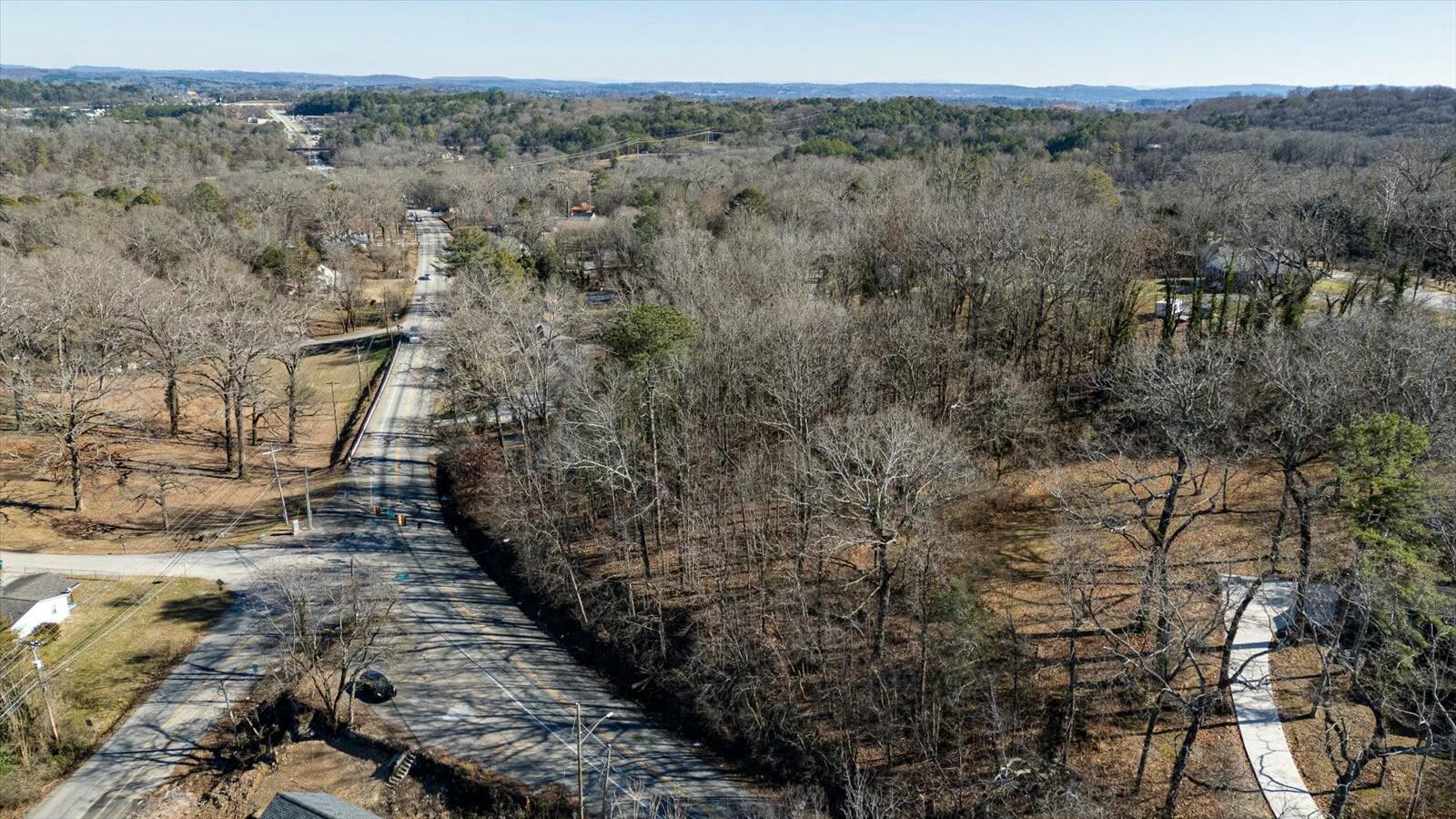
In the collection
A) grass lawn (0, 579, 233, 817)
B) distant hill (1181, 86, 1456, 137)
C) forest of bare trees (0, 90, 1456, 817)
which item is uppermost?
distant hill (1181, 86, 1456, 137)

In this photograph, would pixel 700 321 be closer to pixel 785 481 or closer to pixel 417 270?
pixel 785 481

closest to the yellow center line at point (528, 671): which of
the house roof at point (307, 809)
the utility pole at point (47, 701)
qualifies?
the house roof at point (307, 809)

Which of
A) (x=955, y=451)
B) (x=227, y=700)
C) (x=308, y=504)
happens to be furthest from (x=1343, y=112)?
(x=227, y=700)

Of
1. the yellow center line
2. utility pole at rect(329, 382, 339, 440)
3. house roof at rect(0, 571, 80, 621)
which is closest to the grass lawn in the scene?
house roof at rect(0, 571, 80, 621)

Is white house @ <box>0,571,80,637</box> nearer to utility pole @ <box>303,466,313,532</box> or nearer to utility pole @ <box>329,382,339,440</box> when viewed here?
utility pole @ <box>303,466,313,532</box>

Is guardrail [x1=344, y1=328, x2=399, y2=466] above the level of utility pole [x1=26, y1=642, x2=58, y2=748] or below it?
above

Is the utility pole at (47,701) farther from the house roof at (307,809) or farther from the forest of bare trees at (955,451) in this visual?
the house roof at (307,809)

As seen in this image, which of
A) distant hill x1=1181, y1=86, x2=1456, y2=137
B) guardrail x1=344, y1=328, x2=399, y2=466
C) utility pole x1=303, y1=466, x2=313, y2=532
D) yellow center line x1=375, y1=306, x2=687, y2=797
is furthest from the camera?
distant hill x1=1181, y1=86, x2=1456, y2=137
